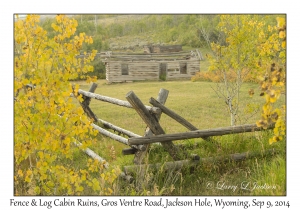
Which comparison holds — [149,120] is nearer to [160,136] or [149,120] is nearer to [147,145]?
[160,136]

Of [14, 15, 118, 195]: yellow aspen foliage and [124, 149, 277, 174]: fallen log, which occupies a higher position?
[14, 15, 118, 195]: yellow aspen foliage

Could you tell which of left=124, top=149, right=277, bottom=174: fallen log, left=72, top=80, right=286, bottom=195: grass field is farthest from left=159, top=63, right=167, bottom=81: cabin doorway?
left=124, top=149, right=277, bottom=174: fallen log

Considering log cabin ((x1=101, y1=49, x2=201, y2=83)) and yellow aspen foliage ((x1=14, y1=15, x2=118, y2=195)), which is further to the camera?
log cabin ((x1=101, y1=49, x2=201, y2=83))

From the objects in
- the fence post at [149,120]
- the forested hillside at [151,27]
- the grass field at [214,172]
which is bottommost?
the grass field at [214,172]

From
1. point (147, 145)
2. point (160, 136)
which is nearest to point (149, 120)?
point (160, 136)

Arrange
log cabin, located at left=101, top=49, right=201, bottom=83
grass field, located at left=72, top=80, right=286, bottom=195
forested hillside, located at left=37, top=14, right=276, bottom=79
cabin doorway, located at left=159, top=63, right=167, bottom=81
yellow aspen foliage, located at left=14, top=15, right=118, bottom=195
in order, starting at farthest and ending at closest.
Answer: cabin doorway, located at left=159, top=63, right=167, bottom=81 < log cabin, located at left=101, top=49, right=201, bottom=83 < forested hillside, located at left=37, top=14, right=276, bottom=79 < grass field, located at left=72, top=80, right=286, bottom=195 < yellow aspen foliage, located at left=14, top=15, right=118, bottom=195

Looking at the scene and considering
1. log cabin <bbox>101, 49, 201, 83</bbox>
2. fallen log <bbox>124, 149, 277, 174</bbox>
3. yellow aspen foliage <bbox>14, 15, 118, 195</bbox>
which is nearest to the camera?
yellow aspen foliage <bbox>14, 15, 118, 195</bbox>

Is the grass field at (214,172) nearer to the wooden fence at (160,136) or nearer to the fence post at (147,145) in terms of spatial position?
the wooden fence at (160,136)

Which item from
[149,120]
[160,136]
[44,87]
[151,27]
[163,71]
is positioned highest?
[151,27]

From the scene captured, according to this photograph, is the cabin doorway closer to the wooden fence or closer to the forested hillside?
the forested hillside

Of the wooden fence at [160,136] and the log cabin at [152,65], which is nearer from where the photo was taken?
the wooden fence at [160,136]

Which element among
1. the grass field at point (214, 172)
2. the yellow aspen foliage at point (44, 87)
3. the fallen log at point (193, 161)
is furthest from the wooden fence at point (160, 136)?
the yellow aspen foliage at point (44, 87)

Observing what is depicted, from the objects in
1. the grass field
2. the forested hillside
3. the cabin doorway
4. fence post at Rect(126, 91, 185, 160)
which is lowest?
the grass field
